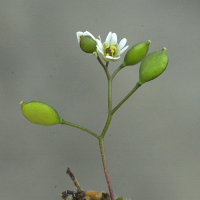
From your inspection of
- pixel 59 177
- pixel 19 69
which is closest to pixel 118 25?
pixel 19 69

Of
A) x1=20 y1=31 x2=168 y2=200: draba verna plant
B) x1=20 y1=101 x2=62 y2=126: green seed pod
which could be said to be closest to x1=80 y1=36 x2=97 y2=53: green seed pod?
x1=20 y1=31 x2=168 y2=200: draba verna plant

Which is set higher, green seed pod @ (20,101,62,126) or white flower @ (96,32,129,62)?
white flower @ (96,32,129,62)

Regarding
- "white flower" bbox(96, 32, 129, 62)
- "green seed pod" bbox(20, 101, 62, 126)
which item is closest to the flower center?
"white flower" bbox(96, 32, 129, 62)

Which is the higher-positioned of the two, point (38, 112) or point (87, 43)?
point (87, 43)

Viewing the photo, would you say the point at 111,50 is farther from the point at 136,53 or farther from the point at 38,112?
the point at 38,112

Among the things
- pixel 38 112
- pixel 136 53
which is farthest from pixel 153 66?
pixel 38 112

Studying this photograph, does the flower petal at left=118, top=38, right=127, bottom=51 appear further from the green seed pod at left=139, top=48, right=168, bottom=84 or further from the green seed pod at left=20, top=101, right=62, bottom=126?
the green seed pod at left=20, top=101, right=62, bottom=126

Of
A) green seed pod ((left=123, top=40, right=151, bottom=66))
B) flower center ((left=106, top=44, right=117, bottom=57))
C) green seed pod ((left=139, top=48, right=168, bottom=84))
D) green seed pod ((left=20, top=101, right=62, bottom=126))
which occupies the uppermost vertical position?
flower center ((left=106, top=44, right=117, bottom=57))
